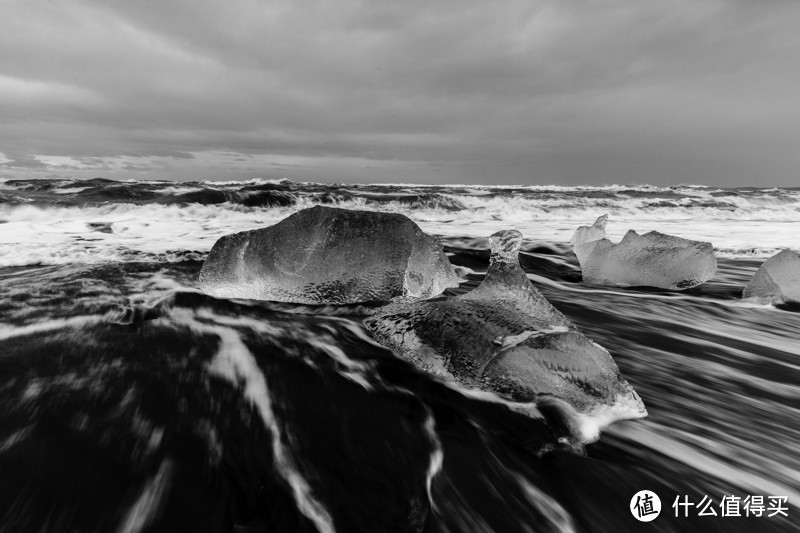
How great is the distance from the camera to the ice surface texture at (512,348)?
1.66 m

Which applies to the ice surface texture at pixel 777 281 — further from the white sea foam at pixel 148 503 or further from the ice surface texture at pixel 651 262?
the white sea foam at pixel 148 503

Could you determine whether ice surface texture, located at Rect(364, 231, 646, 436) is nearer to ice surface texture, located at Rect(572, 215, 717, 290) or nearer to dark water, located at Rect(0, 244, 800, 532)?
dark water, located at Rect(0, 244, 800, 532)

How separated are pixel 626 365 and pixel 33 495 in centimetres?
267

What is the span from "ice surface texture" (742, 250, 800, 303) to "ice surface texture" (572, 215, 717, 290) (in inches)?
14.4

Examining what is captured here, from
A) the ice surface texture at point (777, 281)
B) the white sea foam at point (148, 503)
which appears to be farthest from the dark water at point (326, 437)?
the ice surface texture at point (777, 281)

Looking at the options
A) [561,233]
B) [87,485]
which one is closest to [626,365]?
[87,485]

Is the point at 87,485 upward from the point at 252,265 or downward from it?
downward

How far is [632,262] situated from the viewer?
13.5ft

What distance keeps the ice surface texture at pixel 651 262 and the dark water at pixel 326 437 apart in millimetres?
1413

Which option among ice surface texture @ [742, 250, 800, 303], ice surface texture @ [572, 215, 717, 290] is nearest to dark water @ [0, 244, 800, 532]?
ice surface texture @ [742, 250, 800, 303]

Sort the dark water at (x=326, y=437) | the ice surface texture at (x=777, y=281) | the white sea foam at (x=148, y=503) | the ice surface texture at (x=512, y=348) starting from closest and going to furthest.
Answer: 1. the white sea foam at (x=148, y=503)
2. the dark water at (x=326, y=437)
3. the ice surface texture at (x=512, y=348)
4. the ice surface texture at (x=777, y=281)

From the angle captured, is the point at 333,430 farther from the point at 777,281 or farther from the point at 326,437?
the point at 777,281

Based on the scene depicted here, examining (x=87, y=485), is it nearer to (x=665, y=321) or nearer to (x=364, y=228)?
(x=364, y=228)

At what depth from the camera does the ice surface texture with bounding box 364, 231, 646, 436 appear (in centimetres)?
166
